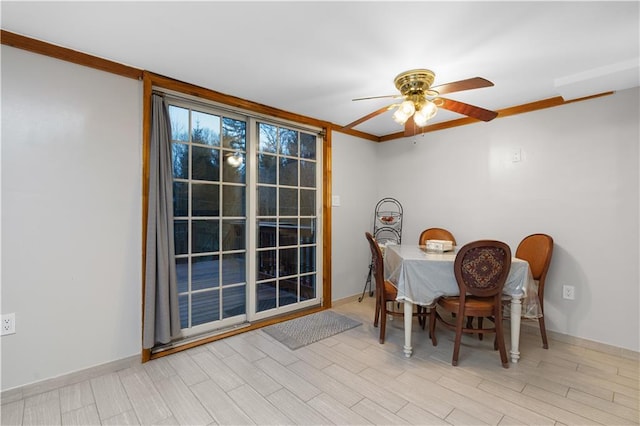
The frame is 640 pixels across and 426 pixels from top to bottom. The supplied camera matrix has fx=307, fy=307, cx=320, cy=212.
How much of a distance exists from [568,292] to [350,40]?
9.82 feet

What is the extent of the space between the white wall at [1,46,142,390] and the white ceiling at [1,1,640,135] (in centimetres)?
31

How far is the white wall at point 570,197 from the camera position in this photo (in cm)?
263

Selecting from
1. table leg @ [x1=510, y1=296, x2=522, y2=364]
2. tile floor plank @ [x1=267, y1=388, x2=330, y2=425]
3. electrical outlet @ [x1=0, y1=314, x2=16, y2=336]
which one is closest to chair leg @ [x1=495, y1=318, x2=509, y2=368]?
table leg @ [x1=510, y1=296, x2=522, y2=364]

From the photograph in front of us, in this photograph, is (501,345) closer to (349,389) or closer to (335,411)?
(349,389)

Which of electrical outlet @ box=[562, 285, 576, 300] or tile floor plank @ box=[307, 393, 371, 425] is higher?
electrical outlet @ box=[562, 285, 576, 300]

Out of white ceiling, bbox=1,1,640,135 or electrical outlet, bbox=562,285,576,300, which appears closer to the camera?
white ceiling, bbox=1,1,640,135

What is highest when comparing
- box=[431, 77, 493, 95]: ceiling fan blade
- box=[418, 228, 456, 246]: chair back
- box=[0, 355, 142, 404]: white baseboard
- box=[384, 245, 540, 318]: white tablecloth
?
box=[431, 77, 493, 95]: ceiling fan blade

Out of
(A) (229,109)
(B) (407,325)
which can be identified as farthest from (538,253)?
(A) (229,109)

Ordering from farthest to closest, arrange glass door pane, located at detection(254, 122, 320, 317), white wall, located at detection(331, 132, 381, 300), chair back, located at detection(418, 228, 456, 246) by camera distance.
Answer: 1. white wall, located at detection(331, 132, 381, 300)
2. chair back, located at detection(418, 228, 456, 246)
3. glass door pane, located at detection(254, 122, 320, 317)

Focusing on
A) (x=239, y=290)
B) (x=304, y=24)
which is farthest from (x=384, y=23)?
(x=239, y=290)

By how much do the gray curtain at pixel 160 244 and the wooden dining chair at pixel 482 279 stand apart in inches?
90.3

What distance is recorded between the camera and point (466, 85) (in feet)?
6.32

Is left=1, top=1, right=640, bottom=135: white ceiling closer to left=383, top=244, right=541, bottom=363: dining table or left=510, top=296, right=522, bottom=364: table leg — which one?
left=383, top=244, right=541, bottom=363: dining table

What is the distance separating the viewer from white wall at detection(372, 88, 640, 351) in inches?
104
